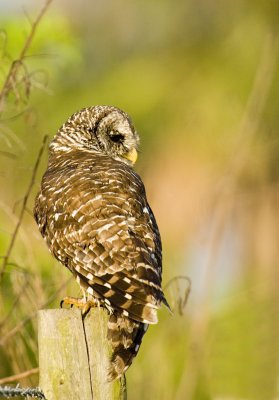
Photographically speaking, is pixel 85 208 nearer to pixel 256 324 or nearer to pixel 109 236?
pixel 109 236

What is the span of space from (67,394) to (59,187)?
1584mm

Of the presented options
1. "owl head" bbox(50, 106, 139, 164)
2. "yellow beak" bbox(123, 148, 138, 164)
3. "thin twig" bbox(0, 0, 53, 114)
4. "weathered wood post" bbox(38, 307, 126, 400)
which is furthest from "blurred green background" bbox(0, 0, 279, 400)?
"weathered wood post" bbox(38, 307, 126, 400)

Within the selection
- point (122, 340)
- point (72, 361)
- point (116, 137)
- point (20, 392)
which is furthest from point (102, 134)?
point (20, 392)

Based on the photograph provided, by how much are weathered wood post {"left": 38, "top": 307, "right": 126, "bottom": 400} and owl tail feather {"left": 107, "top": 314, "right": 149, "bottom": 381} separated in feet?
0.13

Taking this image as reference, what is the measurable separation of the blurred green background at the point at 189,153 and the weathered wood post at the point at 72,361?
125 centimetres

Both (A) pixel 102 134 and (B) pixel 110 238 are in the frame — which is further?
(A) pixel 102 134

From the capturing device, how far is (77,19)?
32.5 metres

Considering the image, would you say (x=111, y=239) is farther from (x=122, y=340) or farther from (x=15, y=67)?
(x=15, y=67)

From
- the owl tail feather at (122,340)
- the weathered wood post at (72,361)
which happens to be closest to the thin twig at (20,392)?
the weathered wood post at (72,361)

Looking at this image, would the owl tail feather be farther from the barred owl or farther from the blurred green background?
the blurred green background

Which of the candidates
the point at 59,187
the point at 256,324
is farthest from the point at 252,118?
the point at 256,324

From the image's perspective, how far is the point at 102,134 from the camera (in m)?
6.75

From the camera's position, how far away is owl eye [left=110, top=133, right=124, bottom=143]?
264 inches

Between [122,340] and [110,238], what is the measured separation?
2.08 feet
